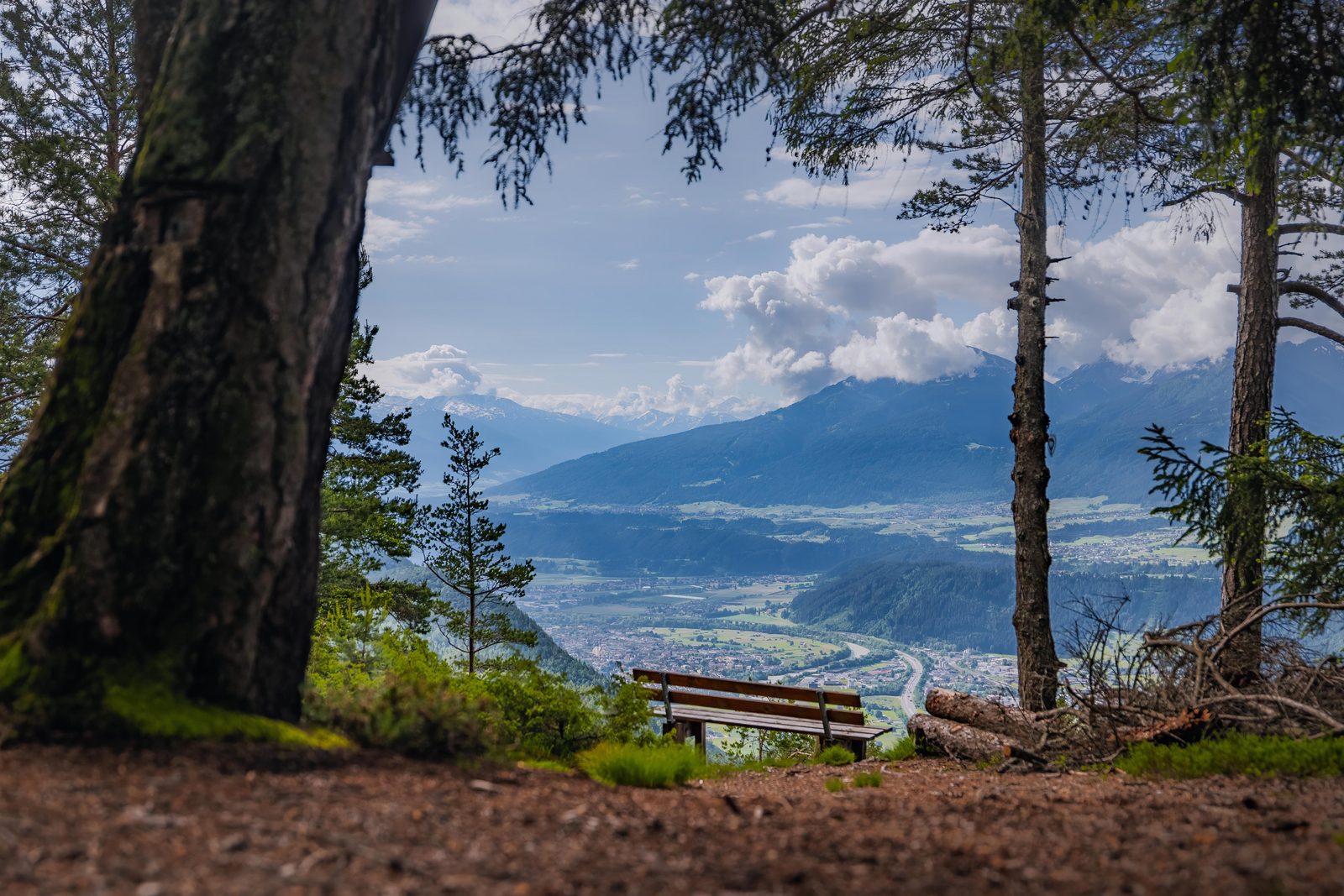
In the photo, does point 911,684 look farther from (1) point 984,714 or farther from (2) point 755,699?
(1) point 984,714

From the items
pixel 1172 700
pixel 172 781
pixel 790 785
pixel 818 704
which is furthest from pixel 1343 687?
pixel 172 781

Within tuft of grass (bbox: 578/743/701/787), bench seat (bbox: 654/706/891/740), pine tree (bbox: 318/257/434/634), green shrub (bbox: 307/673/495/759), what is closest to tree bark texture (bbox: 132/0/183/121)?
green shrub (bbox: 307/673/495/759)

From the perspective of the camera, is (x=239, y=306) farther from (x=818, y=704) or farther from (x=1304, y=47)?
(x=818, y=704)

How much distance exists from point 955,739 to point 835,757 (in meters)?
1.71

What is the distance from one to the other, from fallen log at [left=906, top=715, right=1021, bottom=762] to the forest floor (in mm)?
4326

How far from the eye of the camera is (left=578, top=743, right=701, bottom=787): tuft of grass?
4766mm

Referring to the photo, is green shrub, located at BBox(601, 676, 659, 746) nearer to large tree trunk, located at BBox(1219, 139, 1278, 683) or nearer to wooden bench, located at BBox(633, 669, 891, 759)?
wooden bench, located at BBox(633, 669, 891, 759)

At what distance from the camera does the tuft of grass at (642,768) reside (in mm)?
4766

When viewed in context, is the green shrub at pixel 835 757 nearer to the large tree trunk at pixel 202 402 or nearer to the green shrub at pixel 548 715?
the green shrub at pixel 548 715

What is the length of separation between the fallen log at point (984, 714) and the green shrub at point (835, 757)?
1.05 meters

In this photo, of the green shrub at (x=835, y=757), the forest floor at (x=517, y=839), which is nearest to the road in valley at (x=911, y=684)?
the green shrub at (x=835, y=757)

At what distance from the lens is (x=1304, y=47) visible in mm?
4797

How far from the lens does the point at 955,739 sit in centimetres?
824

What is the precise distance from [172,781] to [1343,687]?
7.17 metres
